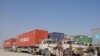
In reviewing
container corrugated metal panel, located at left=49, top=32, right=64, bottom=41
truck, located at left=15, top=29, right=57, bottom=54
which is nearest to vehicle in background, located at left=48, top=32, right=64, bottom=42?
container corrugated metal panel, located at left=49, top=32, right=64, bottom=41

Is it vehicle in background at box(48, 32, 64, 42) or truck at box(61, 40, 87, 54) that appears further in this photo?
vehicle in background at box(48, 32, 64, 42)

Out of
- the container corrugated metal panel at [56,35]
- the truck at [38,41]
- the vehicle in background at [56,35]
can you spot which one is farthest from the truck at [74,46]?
the container corrugated metal panel at [56,35]

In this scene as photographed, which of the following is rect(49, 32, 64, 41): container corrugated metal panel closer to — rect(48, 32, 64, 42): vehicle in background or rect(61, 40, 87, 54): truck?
rect(48, 32, 64, 42): vehicle in background

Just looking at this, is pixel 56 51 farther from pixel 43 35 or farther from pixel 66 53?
pixel 43 35

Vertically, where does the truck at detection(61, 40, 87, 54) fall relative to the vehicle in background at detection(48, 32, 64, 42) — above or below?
below

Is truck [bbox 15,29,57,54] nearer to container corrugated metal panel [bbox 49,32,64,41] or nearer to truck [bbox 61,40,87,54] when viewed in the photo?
container corrugated metal panel [bbox 49,32,64,41]

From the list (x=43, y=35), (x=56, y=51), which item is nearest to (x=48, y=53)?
(x=56, y=51)

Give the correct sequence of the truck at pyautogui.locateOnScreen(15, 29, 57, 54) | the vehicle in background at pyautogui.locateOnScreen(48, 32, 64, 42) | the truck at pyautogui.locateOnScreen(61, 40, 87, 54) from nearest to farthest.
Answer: the truck at pyautogui.locateOnScreen(61, 40, 87, 54) → the truck at pyautogui.locateOnScreen(15, 29, 57, 54) → the vehicle in background at pyautogui.locateOnScreen(48, 32, 64, 42)

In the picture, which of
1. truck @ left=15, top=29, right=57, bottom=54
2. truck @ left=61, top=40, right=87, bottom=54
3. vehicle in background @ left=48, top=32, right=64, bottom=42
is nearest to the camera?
truck @ left=61, top=40, right=87, bottom=54

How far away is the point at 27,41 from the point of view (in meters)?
29.0

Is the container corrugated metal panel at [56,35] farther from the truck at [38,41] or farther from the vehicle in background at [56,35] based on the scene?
the truck at [38,41]

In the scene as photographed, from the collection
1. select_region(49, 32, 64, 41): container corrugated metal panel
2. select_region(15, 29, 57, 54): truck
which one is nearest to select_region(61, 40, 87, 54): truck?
select_region(15, 29, 57, 54): truck

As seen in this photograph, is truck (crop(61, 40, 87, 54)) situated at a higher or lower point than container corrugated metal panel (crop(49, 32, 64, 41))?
lower

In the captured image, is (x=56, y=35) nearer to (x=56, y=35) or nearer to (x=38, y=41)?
(x=56, y=35)
